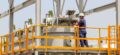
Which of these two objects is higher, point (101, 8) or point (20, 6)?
point (20, 6)

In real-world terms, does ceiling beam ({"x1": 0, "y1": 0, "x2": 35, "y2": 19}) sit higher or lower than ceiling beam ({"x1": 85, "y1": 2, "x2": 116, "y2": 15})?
higher

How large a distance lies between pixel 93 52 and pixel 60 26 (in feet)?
7.04

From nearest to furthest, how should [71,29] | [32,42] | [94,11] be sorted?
[32,42]
[71,29]
[94,11]

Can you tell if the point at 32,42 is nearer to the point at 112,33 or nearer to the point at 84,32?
the point at 84,32

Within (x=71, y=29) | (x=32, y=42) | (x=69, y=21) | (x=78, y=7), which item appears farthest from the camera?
(x=78, y=7)

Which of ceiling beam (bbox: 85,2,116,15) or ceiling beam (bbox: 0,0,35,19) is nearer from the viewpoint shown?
ceiling beam (bbox: 85,2,116,15)

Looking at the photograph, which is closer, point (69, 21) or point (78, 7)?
point (69, 21)

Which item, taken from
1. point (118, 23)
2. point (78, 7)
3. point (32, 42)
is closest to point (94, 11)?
point (78, 7)

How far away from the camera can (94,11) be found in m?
24.2

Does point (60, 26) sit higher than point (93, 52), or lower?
higher

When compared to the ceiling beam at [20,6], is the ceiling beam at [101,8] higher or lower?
lower

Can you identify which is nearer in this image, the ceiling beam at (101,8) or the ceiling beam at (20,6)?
the ceiling beam at (101,8)

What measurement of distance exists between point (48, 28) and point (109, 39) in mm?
3144

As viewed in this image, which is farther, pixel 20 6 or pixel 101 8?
pixel 20 6
